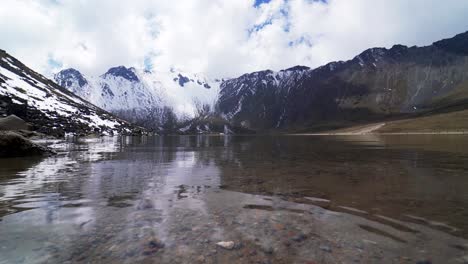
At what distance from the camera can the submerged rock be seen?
112 feet

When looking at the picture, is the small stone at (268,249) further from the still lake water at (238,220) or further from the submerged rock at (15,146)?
the submerged rock at (15,146)

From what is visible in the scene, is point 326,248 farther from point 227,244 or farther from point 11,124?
point 11,124

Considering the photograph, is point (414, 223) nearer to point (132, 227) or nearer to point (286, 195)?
point (286, 195)

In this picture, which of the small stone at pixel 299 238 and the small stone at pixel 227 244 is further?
the small stone at pixel 299 238

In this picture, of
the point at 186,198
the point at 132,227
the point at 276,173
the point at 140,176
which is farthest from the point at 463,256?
the point at 140,176

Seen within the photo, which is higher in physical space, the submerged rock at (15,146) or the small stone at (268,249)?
the submerged rock at (15,146)

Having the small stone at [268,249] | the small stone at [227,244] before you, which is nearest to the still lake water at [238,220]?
the small stone at [268,249]

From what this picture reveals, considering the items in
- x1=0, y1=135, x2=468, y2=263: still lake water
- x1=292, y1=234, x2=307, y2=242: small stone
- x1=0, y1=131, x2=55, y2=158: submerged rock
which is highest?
x1=0, y1=131, x2=55, y2=158: submerged rock

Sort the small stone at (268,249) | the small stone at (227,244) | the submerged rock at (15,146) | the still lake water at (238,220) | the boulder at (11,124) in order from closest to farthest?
the still lake water at (238,220) < the small stone at (268,249) < the small stone at (227,244) < the submerged rock at (15,146) < the boulder at (11,124)

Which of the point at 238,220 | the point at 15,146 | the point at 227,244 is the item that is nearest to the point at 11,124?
the point at 15,146

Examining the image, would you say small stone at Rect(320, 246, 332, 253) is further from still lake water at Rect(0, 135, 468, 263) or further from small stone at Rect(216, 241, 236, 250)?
small stone at Rect(216, 241, 236, 250)

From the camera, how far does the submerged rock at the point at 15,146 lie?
34281mm

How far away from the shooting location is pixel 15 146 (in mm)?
35188

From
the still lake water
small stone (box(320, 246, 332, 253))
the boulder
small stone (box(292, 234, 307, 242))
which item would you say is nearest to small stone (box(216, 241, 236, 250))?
the still lake water
